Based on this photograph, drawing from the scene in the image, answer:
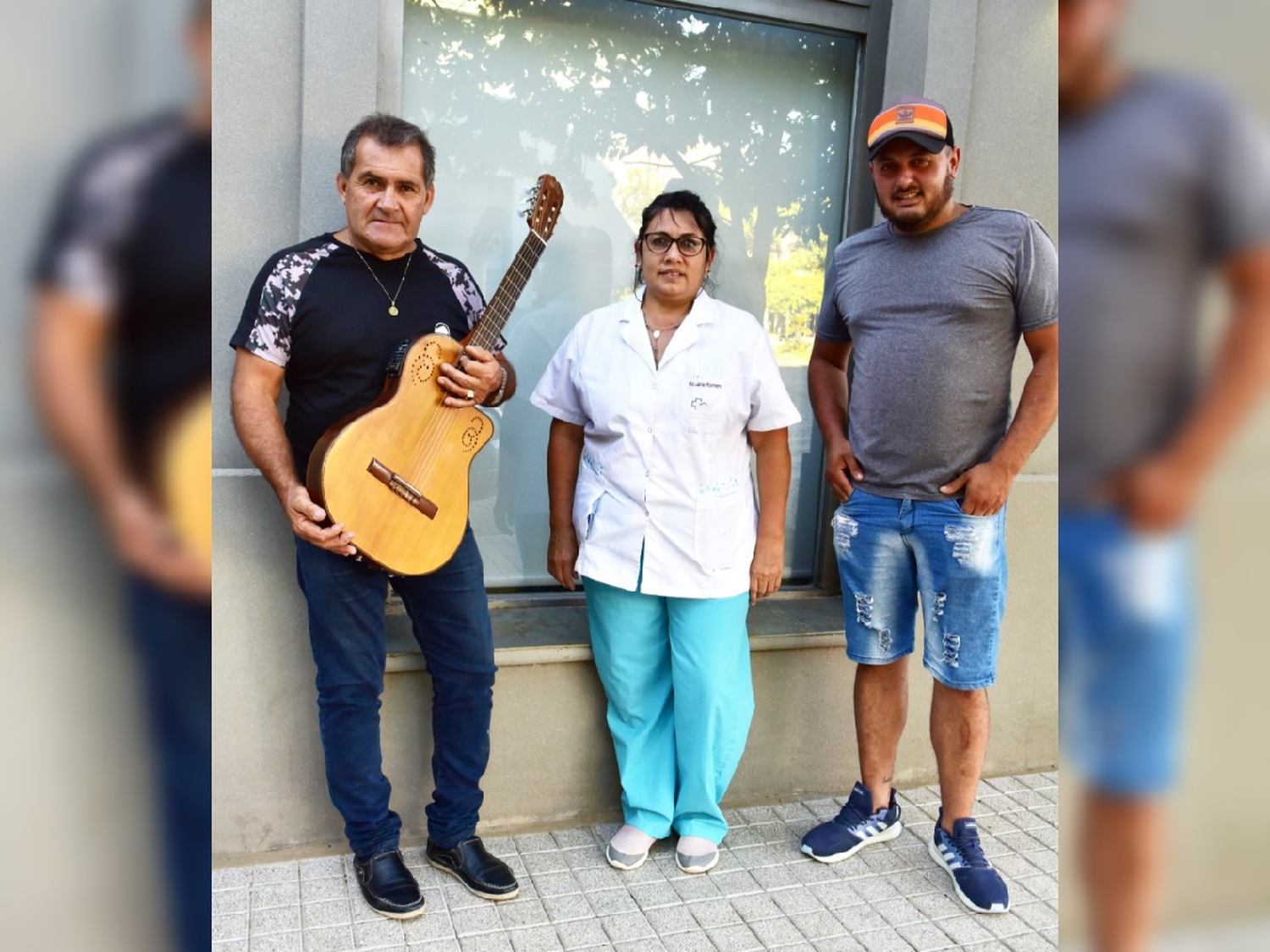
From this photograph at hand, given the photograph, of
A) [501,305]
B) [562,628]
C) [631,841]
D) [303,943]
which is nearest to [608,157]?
[501,305]

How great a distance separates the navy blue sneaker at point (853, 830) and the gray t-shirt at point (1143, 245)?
3043 mm

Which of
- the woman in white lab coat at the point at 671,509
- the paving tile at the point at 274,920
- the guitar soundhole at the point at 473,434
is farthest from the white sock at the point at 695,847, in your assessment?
the guitar soundhole at the point at 473,434

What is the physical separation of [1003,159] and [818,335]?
88cm

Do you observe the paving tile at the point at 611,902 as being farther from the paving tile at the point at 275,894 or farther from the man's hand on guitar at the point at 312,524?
the man's hand on guitar at the point at 312,524

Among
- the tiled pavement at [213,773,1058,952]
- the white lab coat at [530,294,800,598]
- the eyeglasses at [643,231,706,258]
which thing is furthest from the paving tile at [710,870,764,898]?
the eyeglasses at [643,231,706,258]

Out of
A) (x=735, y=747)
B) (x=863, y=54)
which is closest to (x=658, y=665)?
(x=735, y=747)

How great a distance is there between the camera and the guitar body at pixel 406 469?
2.47m

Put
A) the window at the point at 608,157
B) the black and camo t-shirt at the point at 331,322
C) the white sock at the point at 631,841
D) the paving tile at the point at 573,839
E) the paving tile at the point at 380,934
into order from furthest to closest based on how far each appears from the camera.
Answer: the window at the point at 608,157 → the paving tile at the point at 573,839 → the white sock at the point at 631,841 → the paving tile at the point at 380,934 → the black and camo t-shirt at the point at 331,322

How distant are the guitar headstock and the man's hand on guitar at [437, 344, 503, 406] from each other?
0.37 meters

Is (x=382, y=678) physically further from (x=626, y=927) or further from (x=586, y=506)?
(x=626, y=927)

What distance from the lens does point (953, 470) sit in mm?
2777

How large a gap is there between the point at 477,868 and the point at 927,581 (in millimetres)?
1454

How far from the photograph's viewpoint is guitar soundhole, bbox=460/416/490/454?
2672 millimetres

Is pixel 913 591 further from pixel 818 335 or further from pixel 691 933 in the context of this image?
pixel 691 933
